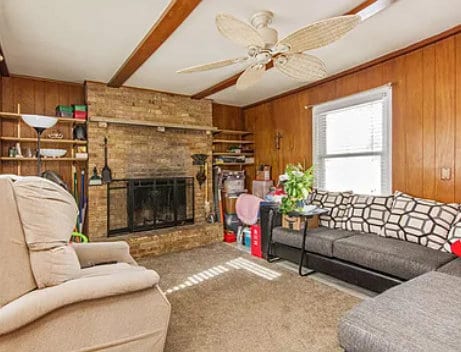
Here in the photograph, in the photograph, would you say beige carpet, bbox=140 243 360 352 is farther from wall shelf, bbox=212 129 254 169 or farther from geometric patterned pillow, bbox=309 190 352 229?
wall shelf, bbox=212 129 254 169

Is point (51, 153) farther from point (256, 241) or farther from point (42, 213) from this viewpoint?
point (256, 241)

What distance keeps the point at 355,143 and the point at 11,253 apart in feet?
12.2

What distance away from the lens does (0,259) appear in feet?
4.31

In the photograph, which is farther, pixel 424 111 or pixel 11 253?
pixel 424 111

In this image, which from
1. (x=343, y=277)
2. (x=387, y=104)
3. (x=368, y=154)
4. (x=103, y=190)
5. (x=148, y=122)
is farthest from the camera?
(x=148, y=122)

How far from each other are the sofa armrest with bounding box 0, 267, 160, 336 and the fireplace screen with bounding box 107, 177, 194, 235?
2797mm

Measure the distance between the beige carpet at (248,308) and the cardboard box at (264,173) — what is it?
5.95ft

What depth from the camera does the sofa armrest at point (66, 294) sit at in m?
1.23

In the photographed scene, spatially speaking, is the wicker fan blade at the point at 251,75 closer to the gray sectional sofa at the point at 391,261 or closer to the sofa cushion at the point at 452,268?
the gray sectional sofa at the point at 391,261

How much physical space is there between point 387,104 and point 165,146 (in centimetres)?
320

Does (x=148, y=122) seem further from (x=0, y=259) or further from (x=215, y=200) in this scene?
(x=0, y=259)

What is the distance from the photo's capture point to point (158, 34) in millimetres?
2535

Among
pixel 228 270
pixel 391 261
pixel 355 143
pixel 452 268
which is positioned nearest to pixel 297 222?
pixel 228 270

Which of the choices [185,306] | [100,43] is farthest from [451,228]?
[100,43]
